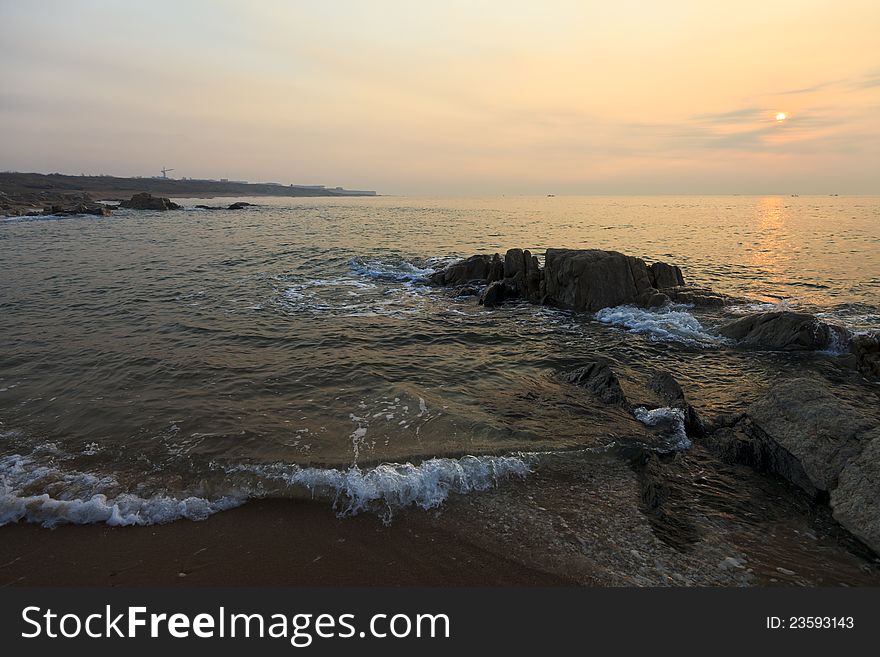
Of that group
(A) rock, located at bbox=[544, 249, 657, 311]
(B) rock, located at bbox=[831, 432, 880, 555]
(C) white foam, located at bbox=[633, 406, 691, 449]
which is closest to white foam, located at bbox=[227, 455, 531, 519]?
(C) white foam, located at bbox=[633, 406, 691, 449]

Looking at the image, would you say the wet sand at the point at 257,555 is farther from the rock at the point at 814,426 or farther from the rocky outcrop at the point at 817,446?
the rock at the point at 814,426

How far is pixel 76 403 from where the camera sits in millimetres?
10234

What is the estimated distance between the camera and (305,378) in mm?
12016

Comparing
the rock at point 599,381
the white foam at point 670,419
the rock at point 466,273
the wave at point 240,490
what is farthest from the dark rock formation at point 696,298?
the wave at point 240,490

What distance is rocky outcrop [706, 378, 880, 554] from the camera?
645cm

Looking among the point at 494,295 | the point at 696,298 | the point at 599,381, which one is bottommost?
the point at 599,381

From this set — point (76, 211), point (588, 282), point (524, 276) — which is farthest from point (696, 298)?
point (76, 211)

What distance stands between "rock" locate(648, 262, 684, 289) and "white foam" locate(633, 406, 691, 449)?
49.9 ft

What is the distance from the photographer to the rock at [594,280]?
21.0 meters

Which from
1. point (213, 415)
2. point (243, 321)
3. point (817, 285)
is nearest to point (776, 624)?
point (213, 415)

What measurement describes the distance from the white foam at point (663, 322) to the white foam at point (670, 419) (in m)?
7.13

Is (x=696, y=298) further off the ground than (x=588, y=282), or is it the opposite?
(x=588, y=282)

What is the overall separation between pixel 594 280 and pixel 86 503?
20167 mm

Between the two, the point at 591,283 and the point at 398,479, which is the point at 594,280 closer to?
the point at 591,283
